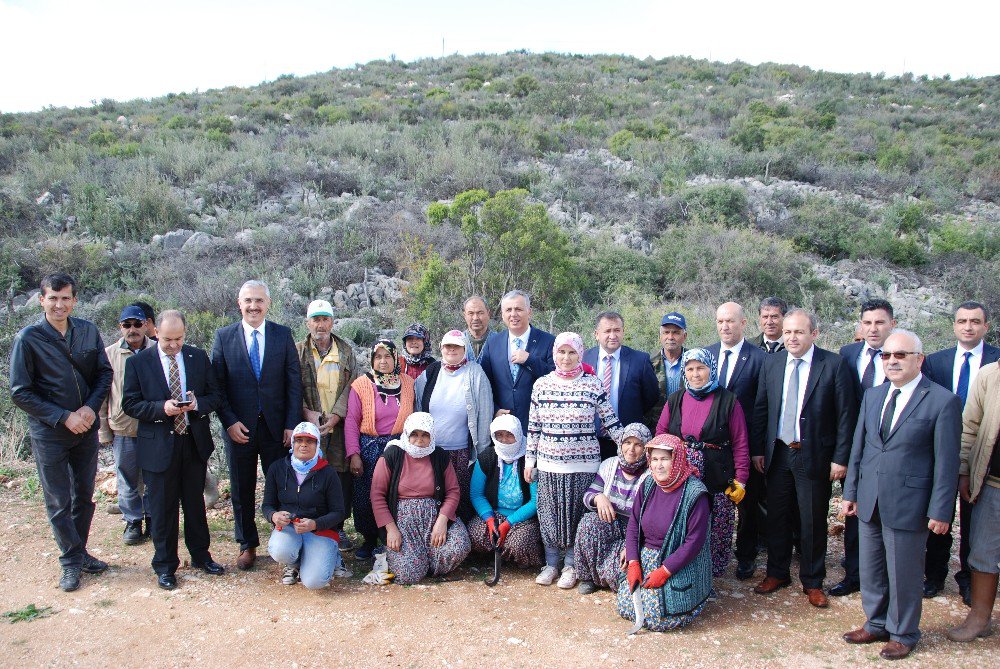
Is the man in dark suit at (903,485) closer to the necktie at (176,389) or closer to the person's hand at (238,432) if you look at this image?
the person's hand at (238,432)

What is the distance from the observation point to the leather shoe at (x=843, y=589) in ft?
15.6

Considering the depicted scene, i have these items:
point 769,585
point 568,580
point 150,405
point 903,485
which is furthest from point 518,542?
point 150,405

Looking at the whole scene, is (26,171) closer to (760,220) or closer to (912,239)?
(760,220)

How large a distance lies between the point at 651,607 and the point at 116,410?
14.8 ft

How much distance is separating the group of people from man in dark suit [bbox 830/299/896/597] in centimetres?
2

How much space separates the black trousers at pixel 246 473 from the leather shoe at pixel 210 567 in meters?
0.21

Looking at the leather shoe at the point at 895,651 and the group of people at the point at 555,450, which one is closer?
the leather shoe at the point at 895,651

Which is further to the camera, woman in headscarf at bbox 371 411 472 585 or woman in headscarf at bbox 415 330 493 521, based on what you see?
woman in headscarf at bbox 415 330 493 521

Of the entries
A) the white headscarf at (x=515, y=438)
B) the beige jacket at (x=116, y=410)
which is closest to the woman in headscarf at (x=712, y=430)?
the white headscarf at (x=515, y=438)

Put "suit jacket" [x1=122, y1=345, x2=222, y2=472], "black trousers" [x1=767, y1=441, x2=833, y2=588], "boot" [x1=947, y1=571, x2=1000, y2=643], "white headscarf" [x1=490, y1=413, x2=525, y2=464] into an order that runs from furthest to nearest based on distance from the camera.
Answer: "white headscarf" [x1=490, y1=413, x2=525, y2=464], "suit jacket" [x1=122, y1=345, x2=222, y2=472], "black trousers" [x1=767, y1=441, x2=833, y2=588], "boot" [x1=947, y1=571, x2=1000, y2=643]

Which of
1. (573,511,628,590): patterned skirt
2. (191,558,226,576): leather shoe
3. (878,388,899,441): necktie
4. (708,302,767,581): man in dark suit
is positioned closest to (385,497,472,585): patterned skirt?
(573,511,628,590): patterned skirt

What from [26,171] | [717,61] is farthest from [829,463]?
[717,61]

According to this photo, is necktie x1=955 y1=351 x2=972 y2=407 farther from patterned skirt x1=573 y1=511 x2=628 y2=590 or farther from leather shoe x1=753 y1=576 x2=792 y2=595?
patterned skirt x1=573 y1=511 x2=628 y2=590

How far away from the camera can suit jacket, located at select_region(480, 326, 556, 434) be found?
5.54 meters
